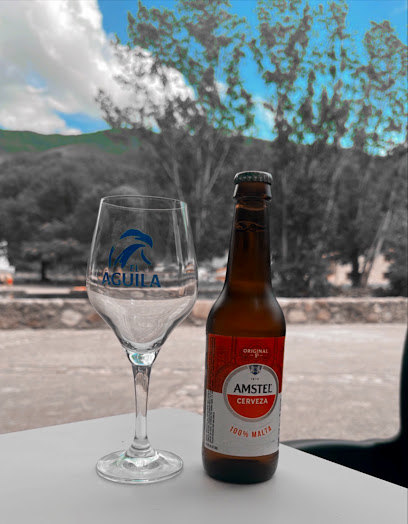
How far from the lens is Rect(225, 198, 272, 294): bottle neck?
467 millimetres

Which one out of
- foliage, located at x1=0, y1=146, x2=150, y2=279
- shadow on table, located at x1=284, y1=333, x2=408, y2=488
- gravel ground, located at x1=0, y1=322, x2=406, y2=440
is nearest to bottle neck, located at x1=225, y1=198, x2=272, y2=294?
shadow on table, located at x1=284, y1=333, x2=408, y2=488

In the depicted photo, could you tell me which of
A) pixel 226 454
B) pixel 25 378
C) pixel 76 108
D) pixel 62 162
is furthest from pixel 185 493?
pixel 76 108

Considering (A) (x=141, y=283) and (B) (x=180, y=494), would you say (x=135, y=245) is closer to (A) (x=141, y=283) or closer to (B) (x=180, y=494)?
(A) (x=141, y=283)

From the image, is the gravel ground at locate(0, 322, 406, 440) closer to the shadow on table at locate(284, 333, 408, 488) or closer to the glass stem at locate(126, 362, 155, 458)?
the shadow on table at locate(284, 333, 408, 488)

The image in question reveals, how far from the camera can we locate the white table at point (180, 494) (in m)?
0.37

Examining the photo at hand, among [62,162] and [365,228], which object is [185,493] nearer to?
[365,228]

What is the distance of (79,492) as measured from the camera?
41cm

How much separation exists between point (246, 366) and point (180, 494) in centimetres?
12

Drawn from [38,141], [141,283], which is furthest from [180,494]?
[38,141]

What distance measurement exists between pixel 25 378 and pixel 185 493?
2567 mm

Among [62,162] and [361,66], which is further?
[62,162]

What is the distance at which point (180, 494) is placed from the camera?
1.34 feet

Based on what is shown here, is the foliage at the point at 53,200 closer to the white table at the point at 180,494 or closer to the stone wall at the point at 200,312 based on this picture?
the stone wall at the point at 200,312

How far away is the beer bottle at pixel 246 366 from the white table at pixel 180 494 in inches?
1.2
